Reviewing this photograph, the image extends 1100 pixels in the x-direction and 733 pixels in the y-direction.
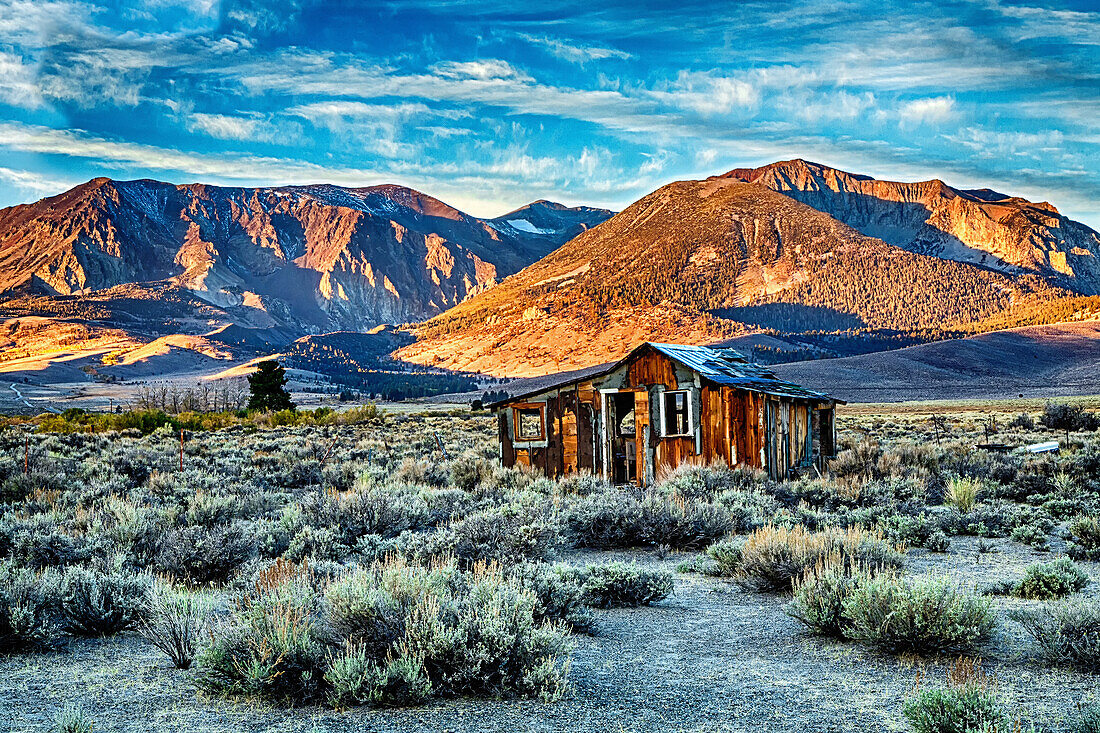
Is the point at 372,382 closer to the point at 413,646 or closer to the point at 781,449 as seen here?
the point at 781,449

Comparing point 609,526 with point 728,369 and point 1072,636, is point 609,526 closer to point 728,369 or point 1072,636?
point 1072,636

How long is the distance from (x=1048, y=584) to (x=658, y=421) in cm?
855

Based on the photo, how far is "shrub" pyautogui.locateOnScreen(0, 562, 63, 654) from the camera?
5.95m

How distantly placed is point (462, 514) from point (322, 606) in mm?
5427

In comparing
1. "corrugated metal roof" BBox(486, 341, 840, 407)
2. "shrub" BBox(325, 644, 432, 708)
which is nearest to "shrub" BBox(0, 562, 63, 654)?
"shrub" BBox(325, 644, 432, 708)

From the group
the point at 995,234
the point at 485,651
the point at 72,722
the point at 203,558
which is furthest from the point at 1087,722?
the point at 995,234

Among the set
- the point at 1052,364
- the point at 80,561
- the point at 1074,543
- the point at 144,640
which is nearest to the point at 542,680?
the point at 144,640

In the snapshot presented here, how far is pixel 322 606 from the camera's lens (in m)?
5.74

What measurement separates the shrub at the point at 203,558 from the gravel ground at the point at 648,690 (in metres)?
1.75

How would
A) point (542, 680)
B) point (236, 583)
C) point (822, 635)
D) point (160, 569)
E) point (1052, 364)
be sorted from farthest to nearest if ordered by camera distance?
point (1052, 364)
point (160, 569)
point (236, 583)
point (822, 635)
point (542, 680)

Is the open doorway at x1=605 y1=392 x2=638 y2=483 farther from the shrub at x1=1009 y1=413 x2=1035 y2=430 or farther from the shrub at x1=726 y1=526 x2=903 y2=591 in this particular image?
the shrub at x1=1009 y1=413 x2=1035 y2=430

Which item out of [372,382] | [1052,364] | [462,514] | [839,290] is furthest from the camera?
[839,290]

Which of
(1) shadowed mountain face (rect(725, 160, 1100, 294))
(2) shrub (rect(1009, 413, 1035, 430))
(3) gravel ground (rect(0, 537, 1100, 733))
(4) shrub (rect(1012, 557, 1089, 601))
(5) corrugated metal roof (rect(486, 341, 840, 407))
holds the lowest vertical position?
(2) shrub (rect(1009, 413, 1035, 430))

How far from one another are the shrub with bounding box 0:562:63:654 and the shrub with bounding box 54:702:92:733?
1.52 metres
